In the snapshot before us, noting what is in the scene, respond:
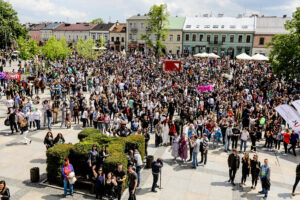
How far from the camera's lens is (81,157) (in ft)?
30.3

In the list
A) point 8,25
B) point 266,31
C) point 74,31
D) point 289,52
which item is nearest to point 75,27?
point 74,31

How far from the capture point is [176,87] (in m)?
22.2

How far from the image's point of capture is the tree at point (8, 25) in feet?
147

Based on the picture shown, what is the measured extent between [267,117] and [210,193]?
8.04m

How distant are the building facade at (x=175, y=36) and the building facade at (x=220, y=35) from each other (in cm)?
125

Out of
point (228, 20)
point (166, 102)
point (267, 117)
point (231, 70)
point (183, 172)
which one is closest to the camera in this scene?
point (183, 172)

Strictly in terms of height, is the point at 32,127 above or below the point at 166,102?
below

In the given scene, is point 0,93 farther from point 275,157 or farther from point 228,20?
point 228,20

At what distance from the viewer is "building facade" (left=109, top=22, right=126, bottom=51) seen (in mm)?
69500

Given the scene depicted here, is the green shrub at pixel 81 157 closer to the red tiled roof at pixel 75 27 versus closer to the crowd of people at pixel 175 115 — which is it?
the crowd of people at pixel 175 115

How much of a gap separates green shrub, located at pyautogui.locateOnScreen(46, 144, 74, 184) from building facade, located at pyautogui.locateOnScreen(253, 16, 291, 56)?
53.6 m

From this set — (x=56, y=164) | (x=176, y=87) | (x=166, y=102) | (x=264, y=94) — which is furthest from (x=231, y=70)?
(x=56, y=164)

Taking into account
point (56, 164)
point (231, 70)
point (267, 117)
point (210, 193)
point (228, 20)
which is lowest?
point (210, 193)

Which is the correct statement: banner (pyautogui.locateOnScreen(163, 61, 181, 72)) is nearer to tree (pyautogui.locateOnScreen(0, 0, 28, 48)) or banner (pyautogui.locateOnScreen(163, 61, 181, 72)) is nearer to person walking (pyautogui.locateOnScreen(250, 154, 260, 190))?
person walking (pyautogui.locateOnScreen(250, 154, 260, 190))
